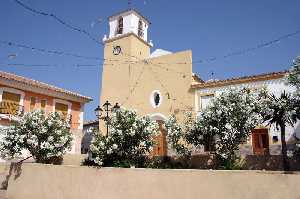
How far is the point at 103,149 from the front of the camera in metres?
13.1

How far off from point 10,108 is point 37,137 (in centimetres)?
805

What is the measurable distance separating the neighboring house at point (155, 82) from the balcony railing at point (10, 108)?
6211 mm

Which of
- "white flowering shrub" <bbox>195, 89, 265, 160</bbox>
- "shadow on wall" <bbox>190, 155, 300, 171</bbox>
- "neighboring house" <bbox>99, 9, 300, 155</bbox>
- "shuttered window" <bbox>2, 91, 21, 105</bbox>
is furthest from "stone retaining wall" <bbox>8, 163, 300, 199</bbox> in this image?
"neighboring house" <bbox>99, 9, 300, 155</bbox>

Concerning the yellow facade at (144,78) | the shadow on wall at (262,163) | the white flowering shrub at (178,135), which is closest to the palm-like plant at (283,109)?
the shadow on wall at (262,163)

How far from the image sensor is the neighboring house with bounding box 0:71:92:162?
21.7 metres

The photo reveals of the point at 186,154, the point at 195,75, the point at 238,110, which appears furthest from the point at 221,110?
the point at 195,75

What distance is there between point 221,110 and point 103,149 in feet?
17.4

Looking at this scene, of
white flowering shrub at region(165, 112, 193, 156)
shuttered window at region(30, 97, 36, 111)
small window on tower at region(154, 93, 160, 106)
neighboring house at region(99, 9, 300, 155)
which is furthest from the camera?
small window on tower at region(154, 93, 160, 106)

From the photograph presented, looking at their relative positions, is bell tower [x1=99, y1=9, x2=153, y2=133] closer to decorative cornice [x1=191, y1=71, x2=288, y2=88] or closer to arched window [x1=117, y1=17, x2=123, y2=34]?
arched window [x1=117, y1=17, x2=123, y2=34]

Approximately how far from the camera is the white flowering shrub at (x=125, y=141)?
13.1 metres

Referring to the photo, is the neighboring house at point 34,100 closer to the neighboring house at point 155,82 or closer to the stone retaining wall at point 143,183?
the neighboring house at point 155,82

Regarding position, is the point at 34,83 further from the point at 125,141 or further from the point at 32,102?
the point at 125,141

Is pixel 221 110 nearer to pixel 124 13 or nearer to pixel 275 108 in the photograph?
pixel 275 108

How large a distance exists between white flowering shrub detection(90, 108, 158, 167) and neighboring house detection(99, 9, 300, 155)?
8.75m
